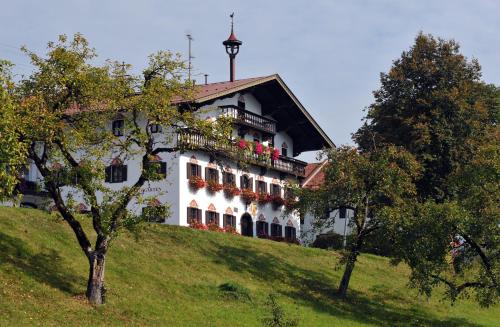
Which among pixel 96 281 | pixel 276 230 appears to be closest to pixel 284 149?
pixel 276 230

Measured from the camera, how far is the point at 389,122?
6431 cm

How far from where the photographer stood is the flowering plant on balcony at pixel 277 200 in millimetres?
66812

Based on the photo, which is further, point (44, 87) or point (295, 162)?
point (295, 162)

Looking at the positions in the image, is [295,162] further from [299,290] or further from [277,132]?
[299,290]

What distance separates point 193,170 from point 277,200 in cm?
1091


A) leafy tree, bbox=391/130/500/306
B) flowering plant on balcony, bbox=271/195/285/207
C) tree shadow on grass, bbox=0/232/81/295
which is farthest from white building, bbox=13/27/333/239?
tree shadow on grass, bbox=0/232/81/295

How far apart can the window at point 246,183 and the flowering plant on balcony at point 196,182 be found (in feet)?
20.9

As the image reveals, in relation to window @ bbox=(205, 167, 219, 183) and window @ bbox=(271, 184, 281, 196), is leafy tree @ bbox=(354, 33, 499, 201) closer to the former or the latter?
window @ bbox=(271, 184, 281, 196)

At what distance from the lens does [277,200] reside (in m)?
66.9

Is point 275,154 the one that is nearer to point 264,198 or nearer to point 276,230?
point 264,198

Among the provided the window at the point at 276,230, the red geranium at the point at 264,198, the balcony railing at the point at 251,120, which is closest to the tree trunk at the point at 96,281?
the balcony railing at the point at 251,120

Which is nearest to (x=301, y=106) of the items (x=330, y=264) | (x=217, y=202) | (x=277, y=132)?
(x=277, y=132)

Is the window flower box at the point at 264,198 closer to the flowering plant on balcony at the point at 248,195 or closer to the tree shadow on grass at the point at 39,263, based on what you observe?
the flowering plant on balcony at the point at 248,195

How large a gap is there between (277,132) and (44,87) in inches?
1465
